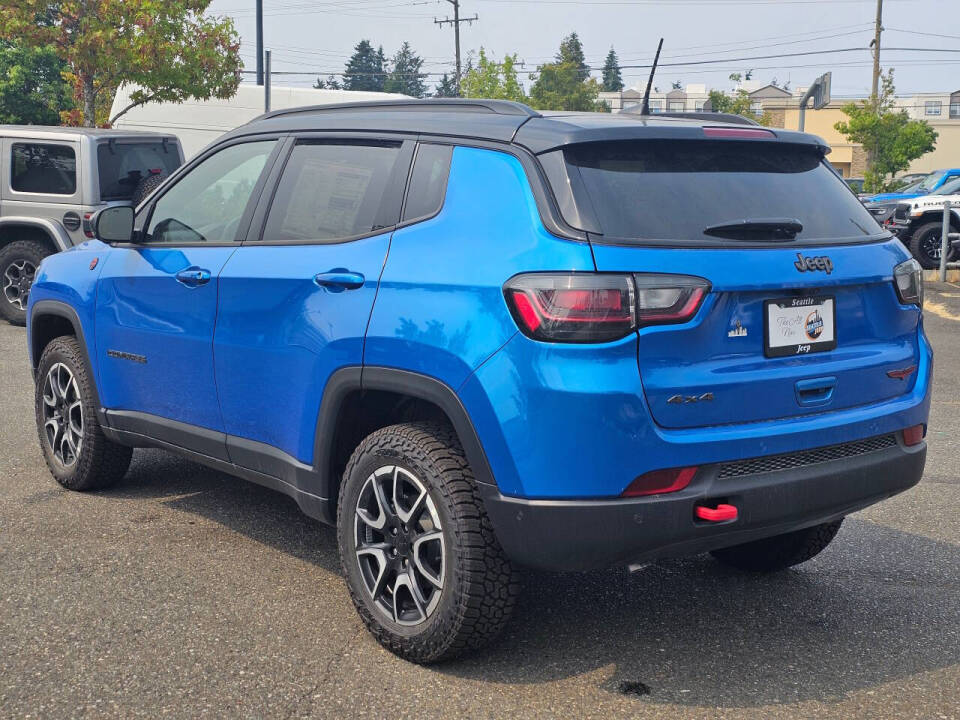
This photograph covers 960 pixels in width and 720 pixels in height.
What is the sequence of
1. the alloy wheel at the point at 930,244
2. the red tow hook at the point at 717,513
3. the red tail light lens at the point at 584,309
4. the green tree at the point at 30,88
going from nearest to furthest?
the red tail light lens at the point at 584,309 → the red tow hook at the point at 717,513 → the alloy wheel at the point at 930,244 → the green tree at the point at 30,88

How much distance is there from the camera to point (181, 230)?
4980mm

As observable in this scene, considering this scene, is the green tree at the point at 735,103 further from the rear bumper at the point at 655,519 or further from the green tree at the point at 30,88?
the rear bumper at the point at 655,519

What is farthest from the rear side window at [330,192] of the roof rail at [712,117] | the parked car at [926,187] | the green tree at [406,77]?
Result: the green tree at [406,77]

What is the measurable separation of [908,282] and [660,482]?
128 cm

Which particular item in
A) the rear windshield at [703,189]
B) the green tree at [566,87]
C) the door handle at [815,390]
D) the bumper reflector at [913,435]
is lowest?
the bumper reflector at [913,435]

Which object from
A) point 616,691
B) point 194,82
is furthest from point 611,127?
point 194,82

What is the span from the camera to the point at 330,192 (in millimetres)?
4227

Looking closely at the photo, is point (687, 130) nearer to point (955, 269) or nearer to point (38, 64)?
point (955, 269)

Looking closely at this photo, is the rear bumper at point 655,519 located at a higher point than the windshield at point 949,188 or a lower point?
lower

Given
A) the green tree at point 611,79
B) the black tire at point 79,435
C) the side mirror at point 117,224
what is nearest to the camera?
the side mirror at point 117,224

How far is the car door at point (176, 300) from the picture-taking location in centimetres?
462

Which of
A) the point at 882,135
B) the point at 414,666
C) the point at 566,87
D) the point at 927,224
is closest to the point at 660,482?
the point at 414,666

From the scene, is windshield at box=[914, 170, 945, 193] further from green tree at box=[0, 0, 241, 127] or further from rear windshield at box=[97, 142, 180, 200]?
green tree at box=[0, 0, 241, 127]

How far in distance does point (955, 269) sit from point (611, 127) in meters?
16.1
